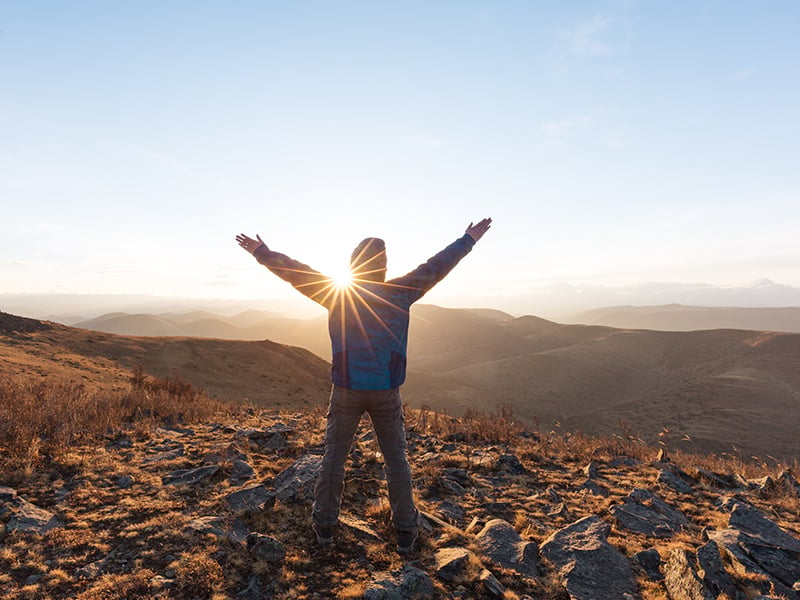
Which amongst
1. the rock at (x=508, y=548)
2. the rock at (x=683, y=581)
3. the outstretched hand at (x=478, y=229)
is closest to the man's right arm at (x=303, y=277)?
the outstretched hand at (x=478, y=229)

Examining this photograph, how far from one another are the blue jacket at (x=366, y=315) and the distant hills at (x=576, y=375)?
7335 mm

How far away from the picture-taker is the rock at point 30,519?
12.2 feet

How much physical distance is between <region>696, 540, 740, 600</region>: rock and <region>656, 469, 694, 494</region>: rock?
2538 mm

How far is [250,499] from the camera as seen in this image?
463 cm

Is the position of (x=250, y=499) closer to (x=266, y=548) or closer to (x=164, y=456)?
(x=266, y=548)

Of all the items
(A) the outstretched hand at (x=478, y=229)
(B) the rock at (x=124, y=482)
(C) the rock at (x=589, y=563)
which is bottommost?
(C) the rock at (x=589, y=563)

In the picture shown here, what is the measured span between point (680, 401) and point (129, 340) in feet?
164

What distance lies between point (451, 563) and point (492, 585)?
0.39 meters

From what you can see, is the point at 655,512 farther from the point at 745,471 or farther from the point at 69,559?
the point at 69,559

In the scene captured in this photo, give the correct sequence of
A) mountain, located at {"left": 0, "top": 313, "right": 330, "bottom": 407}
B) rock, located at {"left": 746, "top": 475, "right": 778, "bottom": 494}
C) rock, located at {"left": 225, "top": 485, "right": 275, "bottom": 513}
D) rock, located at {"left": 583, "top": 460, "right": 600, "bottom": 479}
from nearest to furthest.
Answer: rock, located at {"left": 225, "top": 485, "right": 275, "bottom": 513}, rock, located at {"left": 746, "top": 475, "right": 778, "bottom": 494}, rock, located at {"left": 583, "top": 460, "right": 600, "bottom": 479}, mountain, located at {"left": 0, "top": 313, "right": 330, "bottom": 407}

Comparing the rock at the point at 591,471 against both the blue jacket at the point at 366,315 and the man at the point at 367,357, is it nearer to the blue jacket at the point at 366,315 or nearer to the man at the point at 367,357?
the man at the point at 367,357

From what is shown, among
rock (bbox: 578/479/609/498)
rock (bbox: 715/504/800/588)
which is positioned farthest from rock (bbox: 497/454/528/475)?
rock (bbox: 715/504/800/588)

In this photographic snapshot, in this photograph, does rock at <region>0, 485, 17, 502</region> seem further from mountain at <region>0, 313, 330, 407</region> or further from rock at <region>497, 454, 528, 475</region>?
mountain at <region>0, 313, 330, 407</region>

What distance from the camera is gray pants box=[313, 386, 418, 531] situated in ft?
11.9
